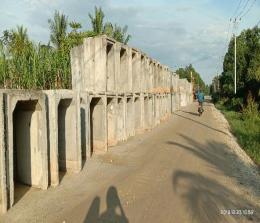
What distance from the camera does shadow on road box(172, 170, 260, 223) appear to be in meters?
6.29

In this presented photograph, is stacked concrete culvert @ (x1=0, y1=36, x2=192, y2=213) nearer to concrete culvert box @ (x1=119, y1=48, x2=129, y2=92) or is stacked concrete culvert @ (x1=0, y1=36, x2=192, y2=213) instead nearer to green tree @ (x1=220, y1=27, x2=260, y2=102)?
concrete culvert box @ (x1=119, y1=48, x2=129, y2=92)

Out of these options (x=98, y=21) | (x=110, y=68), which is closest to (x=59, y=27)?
(x=98, y=21)

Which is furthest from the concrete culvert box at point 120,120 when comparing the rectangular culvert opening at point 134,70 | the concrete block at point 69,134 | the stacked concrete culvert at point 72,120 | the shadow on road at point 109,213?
the shadow on road at point 109,213

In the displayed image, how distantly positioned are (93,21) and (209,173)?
2503cm

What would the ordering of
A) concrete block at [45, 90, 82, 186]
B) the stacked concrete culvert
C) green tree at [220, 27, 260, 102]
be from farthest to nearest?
green tree at [220, 27, 260, 102] → concrete block at [45, 90, 82, 186] → the stacked concrete culvert

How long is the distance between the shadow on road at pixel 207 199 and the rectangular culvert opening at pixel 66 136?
112 inches

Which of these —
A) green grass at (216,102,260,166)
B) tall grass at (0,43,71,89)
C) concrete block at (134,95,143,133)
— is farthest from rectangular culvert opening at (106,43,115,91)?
green grass at (216,102,260,166)

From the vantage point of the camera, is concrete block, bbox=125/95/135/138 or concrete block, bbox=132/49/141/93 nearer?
concrete block, bbox=125/95/135/138

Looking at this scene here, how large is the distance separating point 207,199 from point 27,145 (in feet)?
13.7

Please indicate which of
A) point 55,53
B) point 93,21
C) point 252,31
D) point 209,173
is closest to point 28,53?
point 55,53

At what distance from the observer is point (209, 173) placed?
948cm

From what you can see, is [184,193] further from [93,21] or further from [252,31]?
[252,31]

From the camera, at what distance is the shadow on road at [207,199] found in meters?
6.29

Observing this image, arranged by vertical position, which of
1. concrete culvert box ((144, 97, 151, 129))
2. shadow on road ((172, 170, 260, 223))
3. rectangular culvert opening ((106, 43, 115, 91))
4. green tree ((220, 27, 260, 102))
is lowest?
shadow on road ((172, 170, 260, 223))
